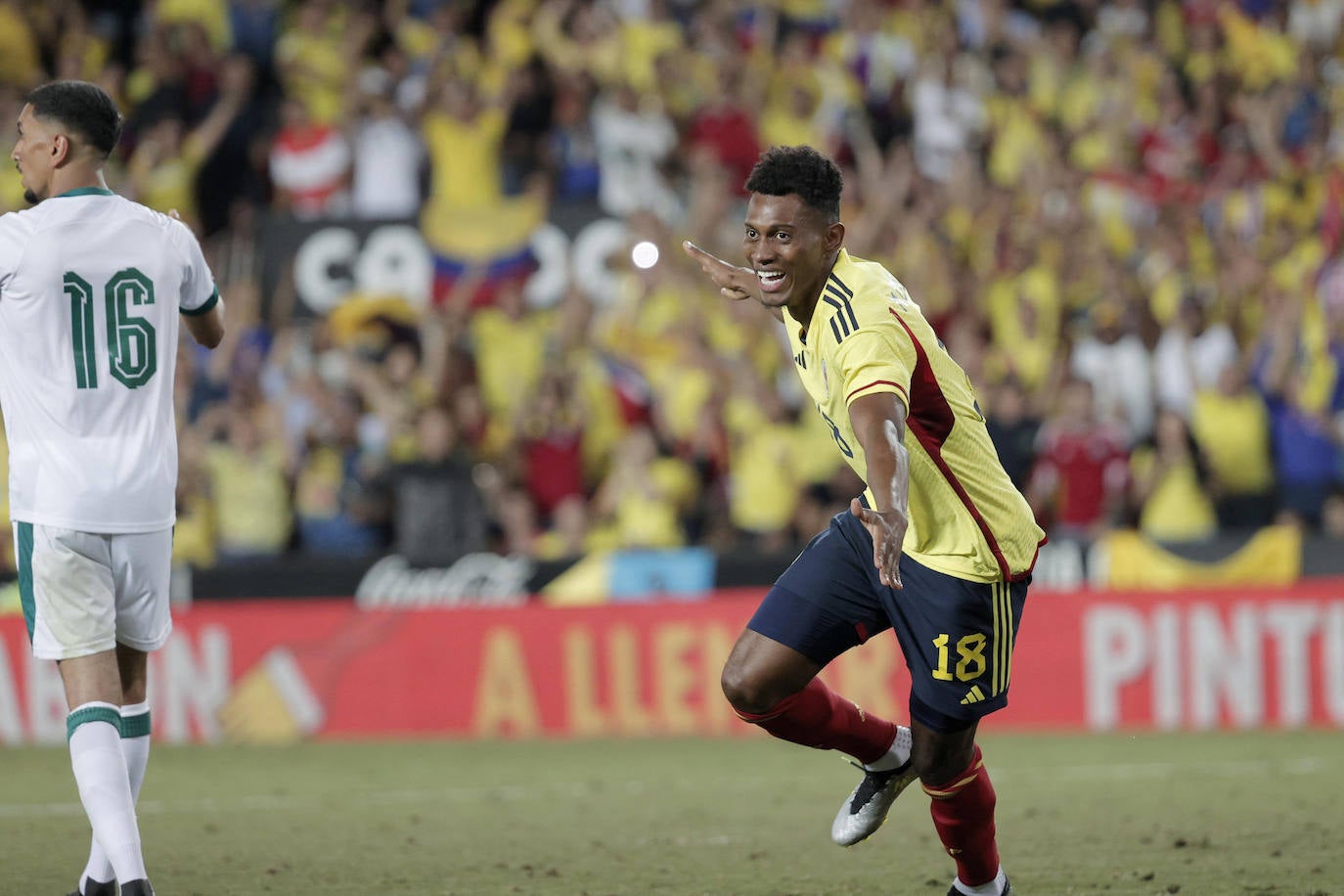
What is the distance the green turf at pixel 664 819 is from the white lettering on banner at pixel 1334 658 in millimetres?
503

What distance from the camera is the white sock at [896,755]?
620cm

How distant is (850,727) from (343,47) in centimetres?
1172

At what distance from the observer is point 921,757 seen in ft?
18.9

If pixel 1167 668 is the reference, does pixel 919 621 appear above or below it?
above

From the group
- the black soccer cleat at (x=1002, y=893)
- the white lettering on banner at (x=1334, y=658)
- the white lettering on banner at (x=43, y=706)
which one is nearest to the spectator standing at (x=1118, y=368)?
the white lettering on banner at (x=1334, y=658)

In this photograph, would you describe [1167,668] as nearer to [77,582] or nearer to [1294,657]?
[1294,657]

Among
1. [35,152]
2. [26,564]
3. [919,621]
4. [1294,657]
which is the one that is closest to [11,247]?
[35,152]

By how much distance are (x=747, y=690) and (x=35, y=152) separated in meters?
2.79

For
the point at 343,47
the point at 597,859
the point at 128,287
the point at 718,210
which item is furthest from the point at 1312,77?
the point at 128,287

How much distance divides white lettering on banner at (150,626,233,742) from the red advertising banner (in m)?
Answer: 0.01

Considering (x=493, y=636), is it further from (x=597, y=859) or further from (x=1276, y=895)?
(x=1276, y=895)

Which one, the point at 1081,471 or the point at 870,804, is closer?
the point at 870,804

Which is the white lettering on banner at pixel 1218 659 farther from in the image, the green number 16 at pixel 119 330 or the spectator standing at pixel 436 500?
the green number 16 at pixel 119 330

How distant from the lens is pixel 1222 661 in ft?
40.2
